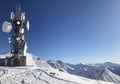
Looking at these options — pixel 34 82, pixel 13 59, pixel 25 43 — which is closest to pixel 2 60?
pixel 13 59

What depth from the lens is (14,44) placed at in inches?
1400

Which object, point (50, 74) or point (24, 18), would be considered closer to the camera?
A: point (50, 74)

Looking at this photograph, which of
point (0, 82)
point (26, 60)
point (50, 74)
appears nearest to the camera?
point (0, 82)

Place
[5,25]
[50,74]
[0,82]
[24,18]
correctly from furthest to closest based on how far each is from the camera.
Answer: [24,18] → [5,25] → [50,74] → [0,82]

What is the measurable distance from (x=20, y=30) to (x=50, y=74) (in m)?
16.1

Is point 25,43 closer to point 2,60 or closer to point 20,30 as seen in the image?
point 20,30

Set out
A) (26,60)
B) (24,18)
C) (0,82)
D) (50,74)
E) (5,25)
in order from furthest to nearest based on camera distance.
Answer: (24,18) < (5,25) < (26,60) < (50,74) < (0,82)

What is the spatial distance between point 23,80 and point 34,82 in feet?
4.56

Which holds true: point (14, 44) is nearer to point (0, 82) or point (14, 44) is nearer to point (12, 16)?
point (12, 16)

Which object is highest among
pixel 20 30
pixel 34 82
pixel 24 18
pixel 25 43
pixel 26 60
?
pixel 24 18

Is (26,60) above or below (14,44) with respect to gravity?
below

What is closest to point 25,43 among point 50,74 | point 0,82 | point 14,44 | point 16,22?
point 14,44

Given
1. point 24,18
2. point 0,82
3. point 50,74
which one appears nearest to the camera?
point 0,82

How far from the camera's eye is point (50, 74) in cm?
2172
